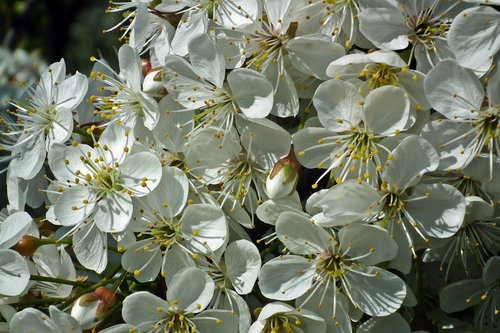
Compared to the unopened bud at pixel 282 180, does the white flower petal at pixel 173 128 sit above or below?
above

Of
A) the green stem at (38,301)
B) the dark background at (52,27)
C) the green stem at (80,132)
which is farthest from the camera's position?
the dark background at (52,27)

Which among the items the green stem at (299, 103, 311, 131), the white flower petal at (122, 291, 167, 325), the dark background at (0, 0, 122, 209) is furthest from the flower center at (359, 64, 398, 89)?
the dark background at (0, 0, 122, 209)

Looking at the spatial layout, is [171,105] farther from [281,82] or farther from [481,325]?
[481,325]

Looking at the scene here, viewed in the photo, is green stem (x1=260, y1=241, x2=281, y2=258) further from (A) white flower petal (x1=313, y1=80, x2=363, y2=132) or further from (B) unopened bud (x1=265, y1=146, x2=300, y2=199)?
(A) white flower petal (x1=313, y1=80, x2=363, y2=132)

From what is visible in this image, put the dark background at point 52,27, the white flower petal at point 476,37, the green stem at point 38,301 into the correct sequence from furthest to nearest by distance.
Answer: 1. the dark background at point 52,27
2. the green stem at point 38,301
3. the white flower petal at point 476,37

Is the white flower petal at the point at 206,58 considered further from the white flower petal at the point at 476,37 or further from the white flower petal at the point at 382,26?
the white flower petal at the point at 476,37

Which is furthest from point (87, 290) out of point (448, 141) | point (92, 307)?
point (448, 141)

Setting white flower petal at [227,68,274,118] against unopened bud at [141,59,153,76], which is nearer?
white flower petal at [227,68,274,118]

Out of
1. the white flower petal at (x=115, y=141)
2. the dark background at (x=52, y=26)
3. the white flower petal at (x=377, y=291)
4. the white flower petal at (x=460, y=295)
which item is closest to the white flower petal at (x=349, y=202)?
the white flower petal at (x=377, y=291)
